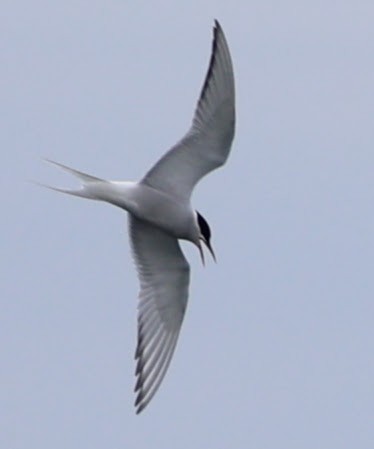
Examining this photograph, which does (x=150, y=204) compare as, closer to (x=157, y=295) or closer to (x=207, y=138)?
(x=207, y=138)

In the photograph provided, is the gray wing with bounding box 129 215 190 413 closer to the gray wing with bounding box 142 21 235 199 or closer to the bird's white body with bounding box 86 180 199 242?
the bird's white body with bounding box 86 180 199 242

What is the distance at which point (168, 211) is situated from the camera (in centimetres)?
1859

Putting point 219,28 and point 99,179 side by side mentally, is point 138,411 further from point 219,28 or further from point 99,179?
point 219,28

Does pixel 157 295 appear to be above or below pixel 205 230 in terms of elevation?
below

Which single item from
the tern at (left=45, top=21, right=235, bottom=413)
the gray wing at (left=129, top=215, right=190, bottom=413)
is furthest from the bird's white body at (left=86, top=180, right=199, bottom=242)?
the gray wing at (left=129, top=215, right=190, bottom=413)

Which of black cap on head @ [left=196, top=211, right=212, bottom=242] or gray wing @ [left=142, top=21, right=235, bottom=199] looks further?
black cap on head @ [left=196, top=211, right=212, bottom=242]

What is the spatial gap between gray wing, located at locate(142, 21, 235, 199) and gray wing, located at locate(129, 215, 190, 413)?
0.69 m

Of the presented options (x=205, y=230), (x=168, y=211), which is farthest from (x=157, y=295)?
(x=168, y=211)

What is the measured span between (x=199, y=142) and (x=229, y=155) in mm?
283

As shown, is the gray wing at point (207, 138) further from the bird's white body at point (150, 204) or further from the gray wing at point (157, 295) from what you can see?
the gray wing at point (157, 295)

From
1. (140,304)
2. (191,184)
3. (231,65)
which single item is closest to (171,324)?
(140,304)

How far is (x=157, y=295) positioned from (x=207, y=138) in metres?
2.13

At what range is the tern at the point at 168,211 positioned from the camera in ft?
59.4

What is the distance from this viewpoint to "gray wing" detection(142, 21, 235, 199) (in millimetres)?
17875
